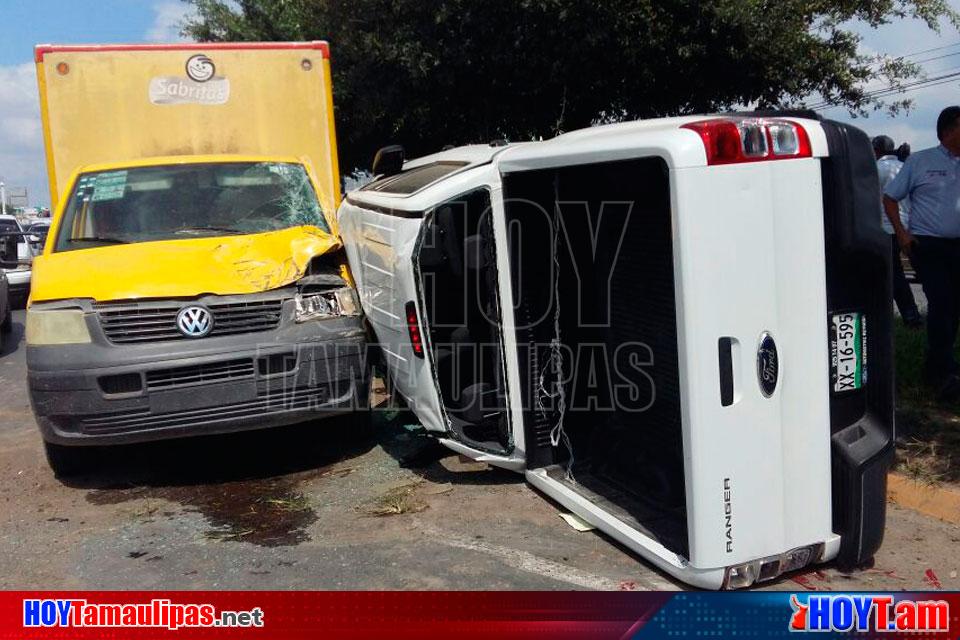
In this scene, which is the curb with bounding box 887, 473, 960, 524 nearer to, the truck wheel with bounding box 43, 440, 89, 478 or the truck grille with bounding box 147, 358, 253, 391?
the truck grille with bounding box 147, 358, 253, 391

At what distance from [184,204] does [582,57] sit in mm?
4439

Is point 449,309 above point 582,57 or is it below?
below

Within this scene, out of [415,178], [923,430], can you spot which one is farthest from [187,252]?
[923,430]

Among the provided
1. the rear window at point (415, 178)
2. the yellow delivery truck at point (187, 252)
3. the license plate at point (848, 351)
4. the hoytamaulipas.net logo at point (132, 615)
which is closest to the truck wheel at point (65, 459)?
the yellow delivery truck at point (187, 252)

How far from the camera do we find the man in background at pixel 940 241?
554cm

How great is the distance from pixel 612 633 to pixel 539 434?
1722 mm

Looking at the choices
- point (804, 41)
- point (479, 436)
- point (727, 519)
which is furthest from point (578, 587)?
point (804, 41)

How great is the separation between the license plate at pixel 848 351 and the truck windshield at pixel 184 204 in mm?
3675

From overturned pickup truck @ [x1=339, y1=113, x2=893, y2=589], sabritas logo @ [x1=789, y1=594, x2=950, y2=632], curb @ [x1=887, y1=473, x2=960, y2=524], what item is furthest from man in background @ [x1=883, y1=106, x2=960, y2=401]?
sabritas logo @ [x1=789, y1=594, x2=950, y2=632]

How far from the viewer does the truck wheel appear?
210 inches

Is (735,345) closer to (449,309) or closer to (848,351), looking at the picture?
(848,351)

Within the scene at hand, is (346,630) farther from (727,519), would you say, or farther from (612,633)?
(727,519)

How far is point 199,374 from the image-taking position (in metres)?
4.85

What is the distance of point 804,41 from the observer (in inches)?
343
